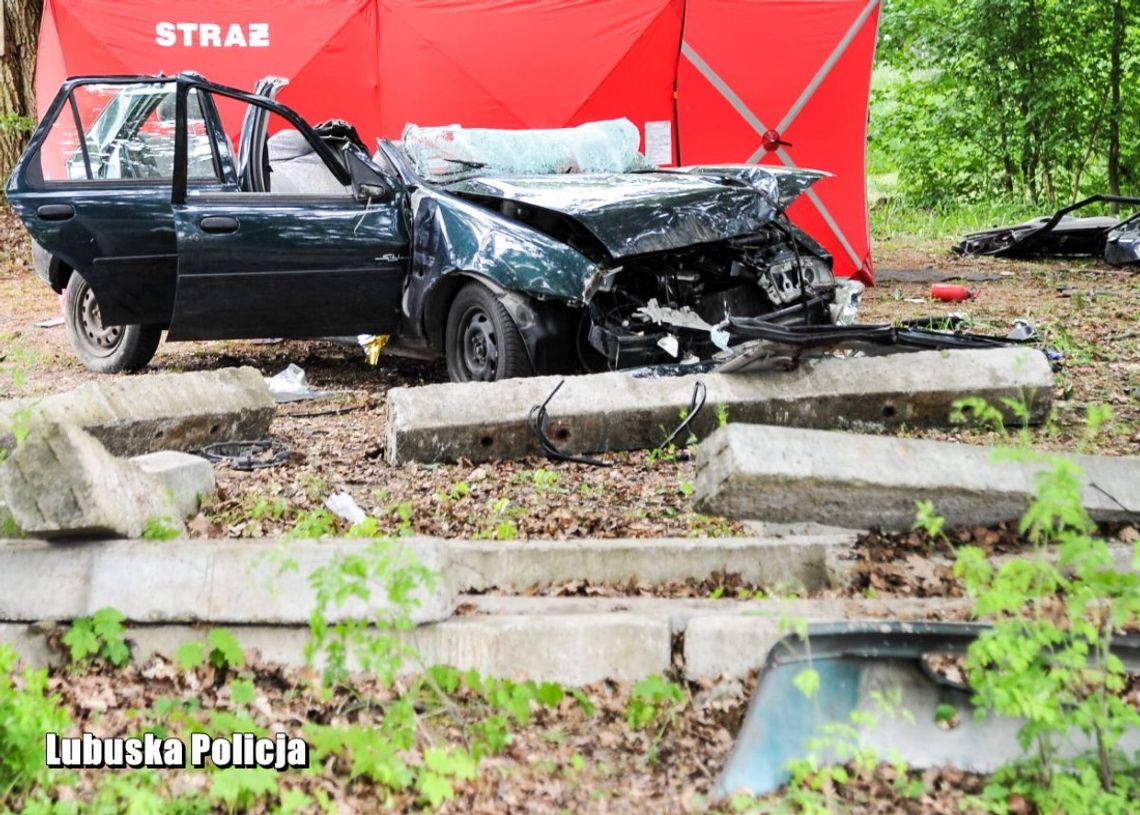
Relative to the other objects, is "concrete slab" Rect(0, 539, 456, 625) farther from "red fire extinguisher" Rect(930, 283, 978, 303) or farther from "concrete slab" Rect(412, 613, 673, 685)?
"red fire extinguisher" Rect(930, 283, 978, 303)

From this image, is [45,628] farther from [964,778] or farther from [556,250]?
[556,250]

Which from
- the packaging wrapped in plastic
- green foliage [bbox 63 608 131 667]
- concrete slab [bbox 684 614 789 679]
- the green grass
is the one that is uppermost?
the packaging wrapped in plastic

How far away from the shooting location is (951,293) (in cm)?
1188

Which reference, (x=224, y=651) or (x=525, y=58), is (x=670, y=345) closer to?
(x=224, y=651)

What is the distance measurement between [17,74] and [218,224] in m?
9.44

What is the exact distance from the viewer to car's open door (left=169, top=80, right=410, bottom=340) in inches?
313

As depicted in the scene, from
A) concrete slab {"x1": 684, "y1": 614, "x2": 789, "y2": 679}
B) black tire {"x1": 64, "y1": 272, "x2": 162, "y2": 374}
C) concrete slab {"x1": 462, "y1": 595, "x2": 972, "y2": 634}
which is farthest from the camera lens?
black tire {"x1": 64, "y1": 272, "x2": 162, "y2": 374}

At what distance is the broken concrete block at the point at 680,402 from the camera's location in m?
6.32

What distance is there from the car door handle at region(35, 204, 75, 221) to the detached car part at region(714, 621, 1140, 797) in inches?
226

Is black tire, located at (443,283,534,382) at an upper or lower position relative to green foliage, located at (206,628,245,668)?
upper

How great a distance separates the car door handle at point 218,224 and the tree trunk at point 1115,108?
14.4 meters

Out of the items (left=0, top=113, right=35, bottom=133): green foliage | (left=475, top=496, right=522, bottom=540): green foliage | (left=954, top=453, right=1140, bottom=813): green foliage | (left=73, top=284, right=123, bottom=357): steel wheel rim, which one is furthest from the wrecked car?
(left=0, top=113, right=35, bottom=133): green foliage

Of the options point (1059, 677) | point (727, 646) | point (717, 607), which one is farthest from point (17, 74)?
point (1059, 677)

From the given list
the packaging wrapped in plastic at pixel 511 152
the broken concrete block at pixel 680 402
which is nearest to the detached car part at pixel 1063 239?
the packaging wrapped in plastic at pixel 511 152
